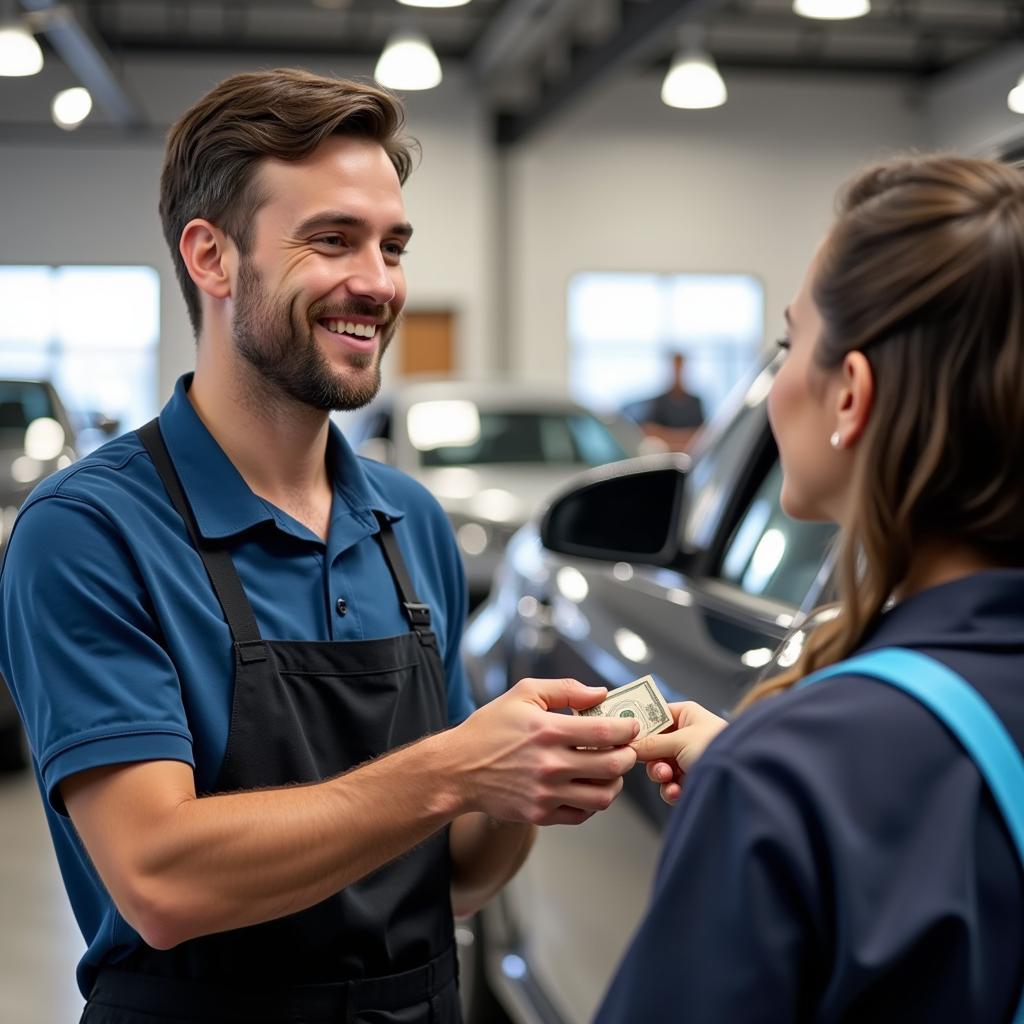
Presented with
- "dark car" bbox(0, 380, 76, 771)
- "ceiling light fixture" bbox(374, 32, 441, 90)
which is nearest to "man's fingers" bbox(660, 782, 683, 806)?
"dark car" bbox(0, 380, 76, 771)

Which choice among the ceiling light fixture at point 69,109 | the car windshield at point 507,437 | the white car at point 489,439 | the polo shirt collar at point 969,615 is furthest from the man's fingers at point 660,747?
the car windshield at point 507,437

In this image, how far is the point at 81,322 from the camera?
246 cm

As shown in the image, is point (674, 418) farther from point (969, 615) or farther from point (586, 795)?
point (969, 615)

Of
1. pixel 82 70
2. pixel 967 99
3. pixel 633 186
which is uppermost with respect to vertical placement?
pixel 967 99

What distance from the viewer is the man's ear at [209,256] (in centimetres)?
169

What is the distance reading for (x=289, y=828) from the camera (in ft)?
4.52

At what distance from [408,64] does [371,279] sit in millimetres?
8722

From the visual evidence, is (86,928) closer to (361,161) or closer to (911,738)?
(361,161)

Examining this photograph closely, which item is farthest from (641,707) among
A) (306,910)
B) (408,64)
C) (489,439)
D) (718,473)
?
(408,64)

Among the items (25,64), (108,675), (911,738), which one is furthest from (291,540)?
(25,64)

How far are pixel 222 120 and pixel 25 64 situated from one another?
1.56 m

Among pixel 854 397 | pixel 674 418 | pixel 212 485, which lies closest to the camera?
pixel 854 397

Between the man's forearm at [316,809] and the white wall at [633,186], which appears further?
the white wall at [633,186]

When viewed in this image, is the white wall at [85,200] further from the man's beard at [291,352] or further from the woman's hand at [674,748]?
the woman's hand at [674,748]
